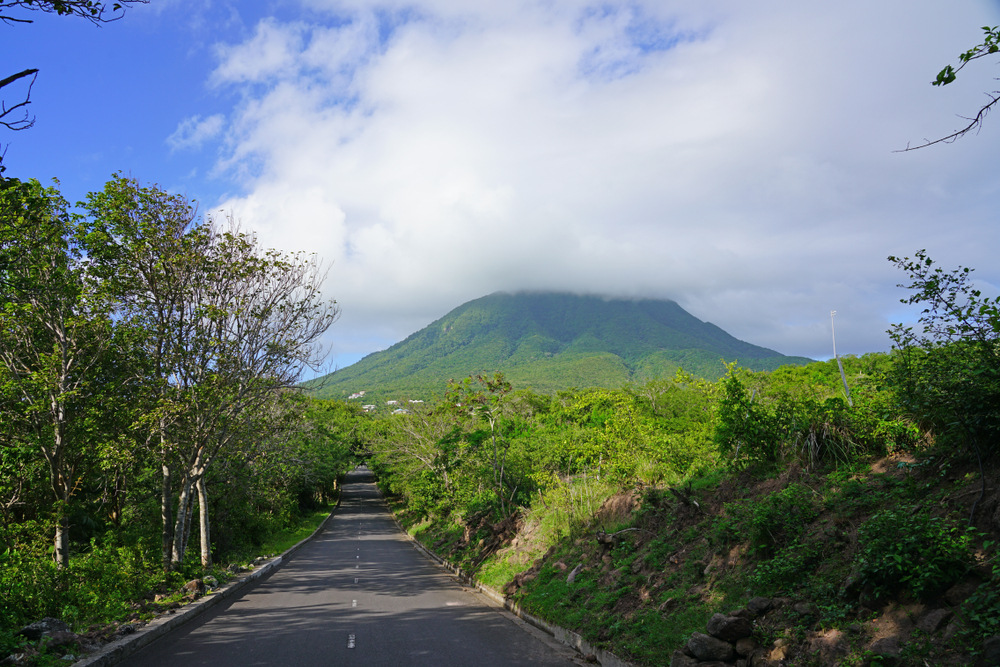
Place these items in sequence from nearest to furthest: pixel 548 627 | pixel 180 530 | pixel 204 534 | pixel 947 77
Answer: pixel 947 77, pixel 548 627, pixel 180 530, pixel 204 534

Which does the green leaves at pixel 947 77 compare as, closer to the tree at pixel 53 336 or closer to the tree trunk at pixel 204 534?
the tree at pixel 53 336

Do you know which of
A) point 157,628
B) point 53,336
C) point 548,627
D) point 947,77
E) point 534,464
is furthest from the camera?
point 534,464

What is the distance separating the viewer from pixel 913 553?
553cm

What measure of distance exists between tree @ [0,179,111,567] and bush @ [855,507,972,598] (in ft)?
50.8

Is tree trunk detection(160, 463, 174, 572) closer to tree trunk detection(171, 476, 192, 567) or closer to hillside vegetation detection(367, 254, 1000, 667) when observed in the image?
tree trunk detection(171, 476, 192, 567)

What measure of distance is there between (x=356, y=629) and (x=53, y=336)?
11.5m

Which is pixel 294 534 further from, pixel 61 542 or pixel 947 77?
pixel 947 77

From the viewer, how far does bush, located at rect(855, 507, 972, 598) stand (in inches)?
206

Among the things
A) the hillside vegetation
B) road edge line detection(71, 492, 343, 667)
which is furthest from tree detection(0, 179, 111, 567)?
the hillside vegetation

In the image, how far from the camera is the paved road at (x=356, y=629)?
8.43m

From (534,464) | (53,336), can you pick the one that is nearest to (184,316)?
(53,336)

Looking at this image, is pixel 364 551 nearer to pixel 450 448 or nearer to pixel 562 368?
pixel 450 448

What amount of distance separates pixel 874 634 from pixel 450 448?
24.1 m

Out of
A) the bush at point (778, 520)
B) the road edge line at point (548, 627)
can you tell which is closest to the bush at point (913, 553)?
the bush at point (778, 520)
